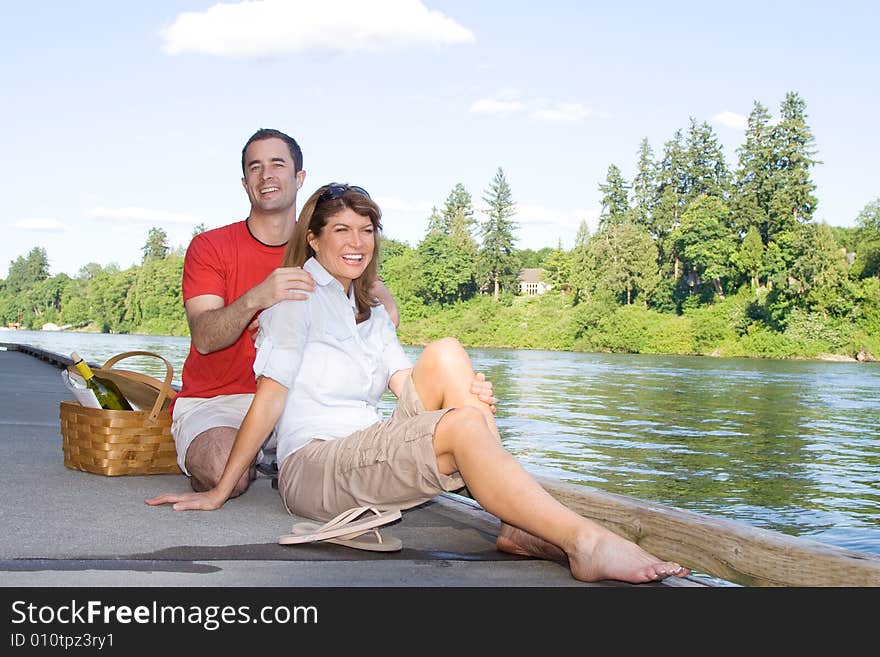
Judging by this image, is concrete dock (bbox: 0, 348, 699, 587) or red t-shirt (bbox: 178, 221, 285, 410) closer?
concrete dock (bbox: 0, 348, 699, 587)

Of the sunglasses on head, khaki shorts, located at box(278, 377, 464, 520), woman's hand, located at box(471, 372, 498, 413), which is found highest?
Result: the sunglasses on head

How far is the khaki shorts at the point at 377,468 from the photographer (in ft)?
11.0

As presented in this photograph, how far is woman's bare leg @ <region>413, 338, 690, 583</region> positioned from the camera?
3.05 metres

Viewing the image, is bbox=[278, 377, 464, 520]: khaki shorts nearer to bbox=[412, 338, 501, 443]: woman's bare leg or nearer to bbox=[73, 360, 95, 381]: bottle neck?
bbox=[412, 338, 501, 443]: woman's bare leg

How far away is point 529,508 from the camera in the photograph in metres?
3.18

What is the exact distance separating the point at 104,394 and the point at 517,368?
3395cm

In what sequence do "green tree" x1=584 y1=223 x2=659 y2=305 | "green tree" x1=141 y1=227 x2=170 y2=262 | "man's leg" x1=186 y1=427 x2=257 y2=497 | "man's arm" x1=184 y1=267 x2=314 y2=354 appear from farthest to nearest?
→ "green tree" x1=141 y1=227 x2=170 y2=262 < "green tree" x1=584 y1=223 x2=659 y2=305 < "man's leg" x1=186 y1=427 x2=257 y2=497 < "man's arm" x1=184 y1=267 x2=314 y2=354

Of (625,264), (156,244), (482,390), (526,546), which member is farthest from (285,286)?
(156,244)

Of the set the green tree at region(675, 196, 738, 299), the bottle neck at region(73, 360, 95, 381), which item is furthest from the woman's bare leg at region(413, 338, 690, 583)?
the green tree at region(675, 196, 738, 299)

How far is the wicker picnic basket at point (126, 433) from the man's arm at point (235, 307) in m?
0.41

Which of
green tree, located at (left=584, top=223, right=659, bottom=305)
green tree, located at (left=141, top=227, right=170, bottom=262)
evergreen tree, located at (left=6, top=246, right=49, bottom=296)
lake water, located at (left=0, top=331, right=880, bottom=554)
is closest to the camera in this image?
lake water, located at (left=0, top=331, right=880, bottom=554)

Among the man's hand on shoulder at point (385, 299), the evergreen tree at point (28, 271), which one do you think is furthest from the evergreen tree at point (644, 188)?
the evergreen tree at point (28, 271)

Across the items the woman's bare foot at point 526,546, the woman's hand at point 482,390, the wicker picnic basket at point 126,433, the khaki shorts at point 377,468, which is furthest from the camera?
the wicker picnic basket at point 126,433

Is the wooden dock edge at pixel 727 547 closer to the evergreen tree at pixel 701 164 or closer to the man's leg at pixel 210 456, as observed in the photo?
the man's leg at pixel 210 456
